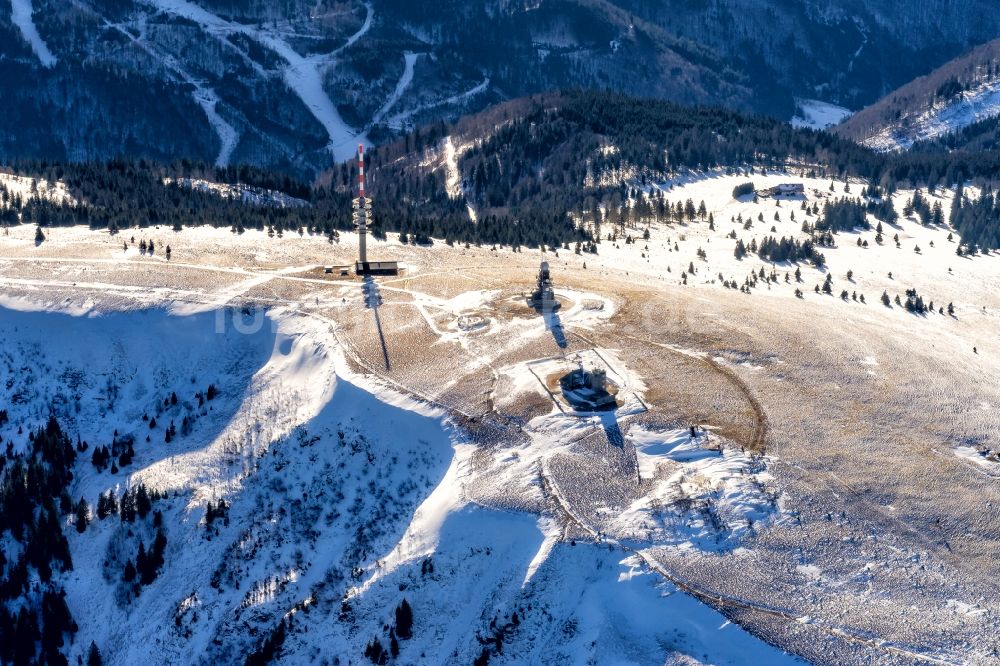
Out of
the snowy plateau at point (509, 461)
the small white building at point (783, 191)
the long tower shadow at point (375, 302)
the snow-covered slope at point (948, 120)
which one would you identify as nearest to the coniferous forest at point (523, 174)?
the small white building at point (783, 191)

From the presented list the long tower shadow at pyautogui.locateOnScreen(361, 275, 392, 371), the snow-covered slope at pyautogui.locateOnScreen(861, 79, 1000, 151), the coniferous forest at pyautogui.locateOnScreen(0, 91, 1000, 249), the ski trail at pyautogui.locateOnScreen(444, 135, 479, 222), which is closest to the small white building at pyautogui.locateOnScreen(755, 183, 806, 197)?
the coniferous forest at pyautogui.locateOnScreen(0, 91, 1000, 249)

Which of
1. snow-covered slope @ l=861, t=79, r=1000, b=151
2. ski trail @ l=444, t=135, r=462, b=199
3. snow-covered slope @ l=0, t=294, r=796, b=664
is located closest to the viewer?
snow-covered slope @ l=0, t=294, r=796, b=664

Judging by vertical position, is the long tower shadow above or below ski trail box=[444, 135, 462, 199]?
below

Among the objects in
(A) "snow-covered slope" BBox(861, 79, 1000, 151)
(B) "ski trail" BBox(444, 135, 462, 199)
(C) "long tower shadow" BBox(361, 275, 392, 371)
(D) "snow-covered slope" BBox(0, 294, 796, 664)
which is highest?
(A) "snow-covered slope" BBox(861, 79, 1000, 151)

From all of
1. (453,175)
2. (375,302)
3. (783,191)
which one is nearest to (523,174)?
(453,175)

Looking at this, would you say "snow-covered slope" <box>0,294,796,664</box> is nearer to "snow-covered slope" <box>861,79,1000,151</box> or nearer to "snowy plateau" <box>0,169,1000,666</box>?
"snowy plateau" <box>0,169,1000,666</box>

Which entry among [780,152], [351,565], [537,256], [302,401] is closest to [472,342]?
[302,401]

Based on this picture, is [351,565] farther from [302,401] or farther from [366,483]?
[302,401]

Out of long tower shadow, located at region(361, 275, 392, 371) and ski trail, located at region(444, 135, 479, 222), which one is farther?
ski trail, located at region(444, 135, 479, 222)
